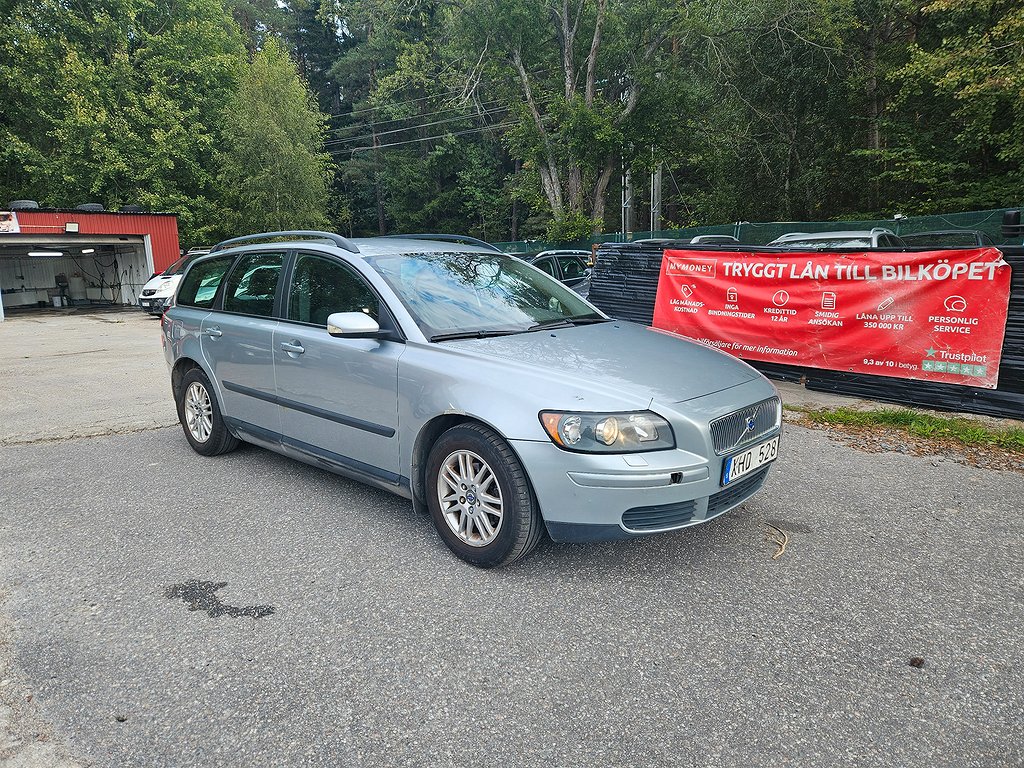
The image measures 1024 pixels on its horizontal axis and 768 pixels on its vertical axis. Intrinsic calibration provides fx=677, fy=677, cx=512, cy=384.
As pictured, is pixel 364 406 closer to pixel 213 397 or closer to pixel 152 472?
pixel 213 397

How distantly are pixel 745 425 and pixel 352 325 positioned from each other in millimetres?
2077

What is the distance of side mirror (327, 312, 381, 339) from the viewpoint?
3582 mm

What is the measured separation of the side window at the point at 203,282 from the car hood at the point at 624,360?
2458 millimetres

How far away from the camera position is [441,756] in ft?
6.97

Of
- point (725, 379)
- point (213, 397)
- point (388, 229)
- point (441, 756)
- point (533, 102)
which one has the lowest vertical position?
point (441, 756)

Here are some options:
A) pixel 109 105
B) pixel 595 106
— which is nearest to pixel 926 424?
pixel 595 106

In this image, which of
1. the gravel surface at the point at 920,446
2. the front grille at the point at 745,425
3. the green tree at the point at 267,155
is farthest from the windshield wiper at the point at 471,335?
the green tree at the point at 267,155

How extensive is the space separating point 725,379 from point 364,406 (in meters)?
1.95

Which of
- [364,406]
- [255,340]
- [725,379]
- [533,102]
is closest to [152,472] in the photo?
[255,340]

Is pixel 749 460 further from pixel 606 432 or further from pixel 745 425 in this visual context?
pixel 606 432

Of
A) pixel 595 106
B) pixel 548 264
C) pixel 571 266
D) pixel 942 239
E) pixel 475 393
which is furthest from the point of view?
pixel 595 106

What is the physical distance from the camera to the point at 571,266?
50.4 feet

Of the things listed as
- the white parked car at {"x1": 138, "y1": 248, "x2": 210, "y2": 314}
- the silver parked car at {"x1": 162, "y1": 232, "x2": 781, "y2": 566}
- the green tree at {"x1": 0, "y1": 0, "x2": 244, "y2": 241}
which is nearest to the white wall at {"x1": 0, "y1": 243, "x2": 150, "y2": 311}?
the green tree at {"x1": 0, "y1": 0, "x2": 244, "y2": 241}

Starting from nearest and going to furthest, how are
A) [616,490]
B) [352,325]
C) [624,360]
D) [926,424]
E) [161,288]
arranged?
[616,490], [624,360], [352,325], [926,424], [161,288]
